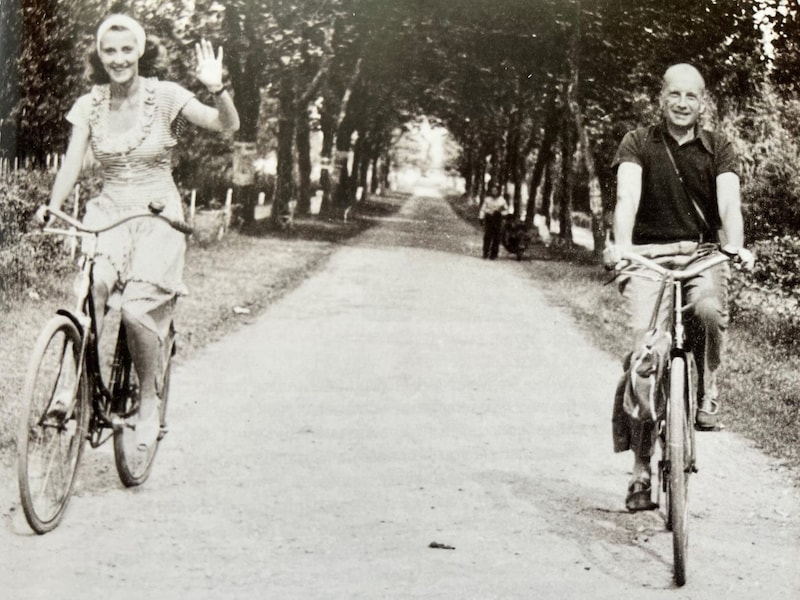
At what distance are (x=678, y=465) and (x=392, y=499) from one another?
1.33 metres

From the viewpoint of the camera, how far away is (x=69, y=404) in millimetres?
4504

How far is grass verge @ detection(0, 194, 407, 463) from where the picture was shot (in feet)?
14.8

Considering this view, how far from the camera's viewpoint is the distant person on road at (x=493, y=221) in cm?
1948

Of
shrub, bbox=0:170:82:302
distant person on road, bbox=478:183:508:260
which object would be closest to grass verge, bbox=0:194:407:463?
shrub, bbox=0:170:82:302

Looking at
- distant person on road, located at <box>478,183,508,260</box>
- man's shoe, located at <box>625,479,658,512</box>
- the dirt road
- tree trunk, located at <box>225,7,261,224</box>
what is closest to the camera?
the dirt road

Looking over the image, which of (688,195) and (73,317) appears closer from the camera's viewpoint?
(73,317)

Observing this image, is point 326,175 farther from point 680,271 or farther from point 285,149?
point 680,271

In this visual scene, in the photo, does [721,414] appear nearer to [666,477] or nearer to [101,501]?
[666,477]

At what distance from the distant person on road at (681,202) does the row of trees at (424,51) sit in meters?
0.48

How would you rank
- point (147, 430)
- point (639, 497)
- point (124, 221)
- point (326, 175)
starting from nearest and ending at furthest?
point (124, 221) → point (639, 497) → point (147, 430) → point (326, 175)

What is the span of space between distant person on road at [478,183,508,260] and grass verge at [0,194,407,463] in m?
3.23

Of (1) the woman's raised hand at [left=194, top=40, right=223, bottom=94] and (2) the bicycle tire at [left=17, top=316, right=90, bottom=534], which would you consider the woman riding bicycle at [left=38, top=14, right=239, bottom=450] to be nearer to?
(1) the woman's raised hand at [left=194, top=40, right=223, bottom=94]

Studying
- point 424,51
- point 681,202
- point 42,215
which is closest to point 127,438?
point 42,215

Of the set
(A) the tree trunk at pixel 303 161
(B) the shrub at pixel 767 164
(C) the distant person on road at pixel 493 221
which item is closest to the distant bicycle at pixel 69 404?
(B) the shrub at pixel 767 164
